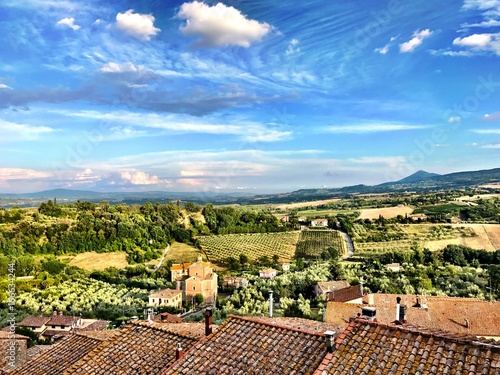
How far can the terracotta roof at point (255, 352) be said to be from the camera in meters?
7.11

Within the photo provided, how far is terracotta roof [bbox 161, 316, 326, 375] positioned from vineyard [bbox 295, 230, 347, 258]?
59.7m

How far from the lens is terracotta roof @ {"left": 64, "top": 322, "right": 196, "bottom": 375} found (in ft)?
28.7

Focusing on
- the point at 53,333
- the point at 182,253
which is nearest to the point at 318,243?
the point at 182,253

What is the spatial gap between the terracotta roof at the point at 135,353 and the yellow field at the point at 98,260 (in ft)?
205

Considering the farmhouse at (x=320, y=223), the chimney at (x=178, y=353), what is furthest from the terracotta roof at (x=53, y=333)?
the farmhouse at (x=320, y=223)

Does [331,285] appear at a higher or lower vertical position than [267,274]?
higher

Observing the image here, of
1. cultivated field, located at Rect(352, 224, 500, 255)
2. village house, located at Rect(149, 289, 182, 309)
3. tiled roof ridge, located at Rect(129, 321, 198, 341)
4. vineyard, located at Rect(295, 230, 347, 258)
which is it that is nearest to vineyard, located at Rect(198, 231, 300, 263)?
vineyard, located at Rect(295, 230, 347, 258)

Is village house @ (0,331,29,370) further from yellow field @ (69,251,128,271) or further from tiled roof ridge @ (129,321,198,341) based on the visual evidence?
yellow field @ (69,251,128,271)

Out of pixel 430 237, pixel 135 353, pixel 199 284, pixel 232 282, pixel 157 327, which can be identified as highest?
pixel 157 327

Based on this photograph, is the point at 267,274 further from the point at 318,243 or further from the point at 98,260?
the point at 98,260

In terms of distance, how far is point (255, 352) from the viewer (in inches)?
302

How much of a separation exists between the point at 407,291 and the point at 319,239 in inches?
1663

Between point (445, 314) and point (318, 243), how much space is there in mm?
52266

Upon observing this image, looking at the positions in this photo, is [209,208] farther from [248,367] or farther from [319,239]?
[248,367]
